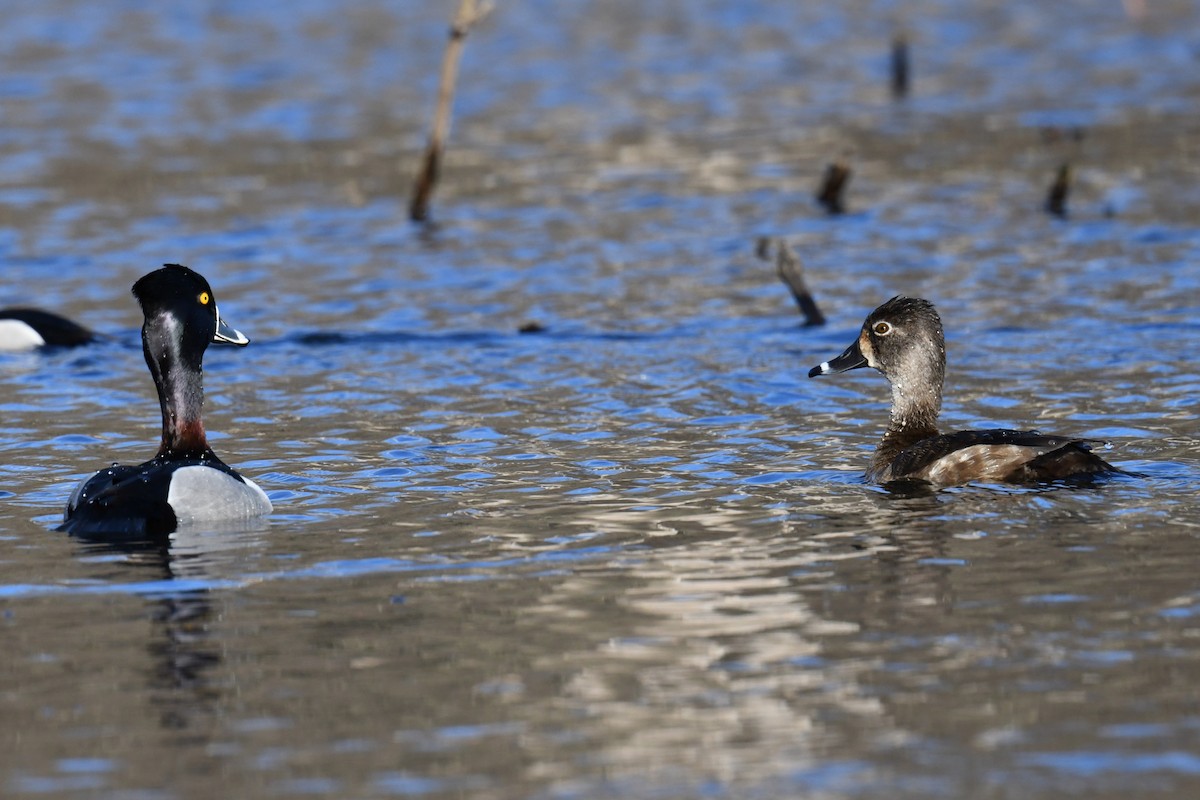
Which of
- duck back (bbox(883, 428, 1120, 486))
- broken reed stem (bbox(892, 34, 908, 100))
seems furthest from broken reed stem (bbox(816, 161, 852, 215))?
duck back (bbox(883, 428, 1120, 486))

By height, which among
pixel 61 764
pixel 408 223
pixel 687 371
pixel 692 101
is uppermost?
pixel 692 101

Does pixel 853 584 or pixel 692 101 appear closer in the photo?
pixel 853 584

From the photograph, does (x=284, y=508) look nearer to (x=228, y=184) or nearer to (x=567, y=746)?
(x=567, y=746)

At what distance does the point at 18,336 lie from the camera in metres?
18.0

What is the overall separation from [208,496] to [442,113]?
1205 cm

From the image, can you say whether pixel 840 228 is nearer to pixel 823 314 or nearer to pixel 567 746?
pixel 823 314

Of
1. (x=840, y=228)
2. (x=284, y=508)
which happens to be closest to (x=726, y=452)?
(x=284, y=508)

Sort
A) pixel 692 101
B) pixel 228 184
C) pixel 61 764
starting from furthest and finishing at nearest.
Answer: pixel 692 101
pixel 228 184
pixel 61 764

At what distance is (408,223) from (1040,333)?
32.4ft

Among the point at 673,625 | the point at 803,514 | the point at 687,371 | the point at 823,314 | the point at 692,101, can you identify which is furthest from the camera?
the point at 692,101

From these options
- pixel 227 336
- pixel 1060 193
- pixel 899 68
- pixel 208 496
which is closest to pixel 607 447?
pixel 227 336

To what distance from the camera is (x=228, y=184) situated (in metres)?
27.5

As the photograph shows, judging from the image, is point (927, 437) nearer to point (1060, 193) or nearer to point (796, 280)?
point (796, 280)

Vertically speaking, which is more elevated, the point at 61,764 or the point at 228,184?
the point at 228,184
